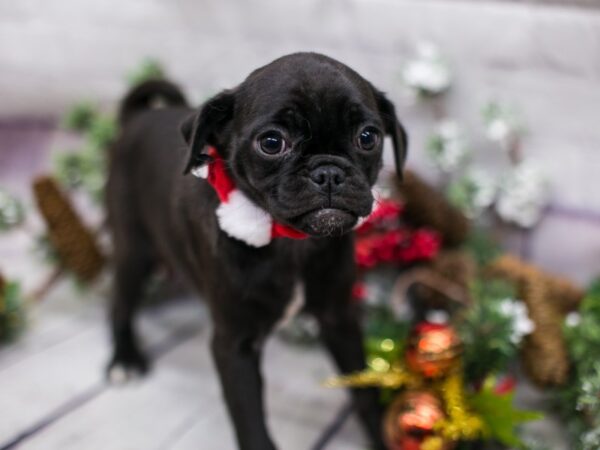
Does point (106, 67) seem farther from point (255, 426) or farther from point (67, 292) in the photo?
point (255, 426)

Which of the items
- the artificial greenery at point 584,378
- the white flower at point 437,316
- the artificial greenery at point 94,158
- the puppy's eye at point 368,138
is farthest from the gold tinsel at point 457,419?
the artificial greenery at point 94,158

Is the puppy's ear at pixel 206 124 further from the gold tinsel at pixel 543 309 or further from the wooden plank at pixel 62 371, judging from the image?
the gold tinsel at pixel 543 309

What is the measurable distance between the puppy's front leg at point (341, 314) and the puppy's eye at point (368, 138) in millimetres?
290

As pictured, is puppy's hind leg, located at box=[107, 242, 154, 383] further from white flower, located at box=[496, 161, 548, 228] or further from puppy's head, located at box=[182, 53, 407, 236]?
white flower, located at box=[496, 161, 548, 228]

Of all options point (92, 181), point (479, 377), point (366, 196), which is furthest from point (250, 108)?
point (92, 181)

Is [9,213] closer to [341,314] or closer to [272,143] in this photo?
[341,314]

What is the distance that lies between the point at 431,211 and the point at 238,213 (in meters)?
0.92

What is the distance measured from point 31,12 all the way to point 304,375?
1.78 m

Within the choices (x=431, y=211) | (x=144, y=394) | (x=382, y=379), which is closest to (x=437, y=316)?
(x=431, y=211)

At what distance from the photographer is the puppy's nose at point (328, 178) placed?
1109 millimetres

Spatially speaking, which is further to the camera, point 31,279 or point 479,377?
point 31,279

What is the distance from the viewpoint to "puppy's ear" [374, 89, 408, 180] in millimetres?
1341

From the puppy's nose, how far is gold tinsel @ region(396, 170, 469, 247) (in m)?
0.91

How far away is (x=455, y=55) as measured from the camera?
213cm
